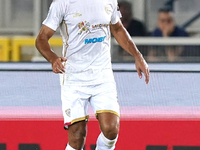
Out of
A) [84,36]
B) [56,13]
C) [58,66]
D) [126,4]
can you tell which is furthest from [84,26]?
[126,4]

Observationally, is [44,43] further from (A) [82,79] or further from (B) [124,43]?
(B) [124,43]

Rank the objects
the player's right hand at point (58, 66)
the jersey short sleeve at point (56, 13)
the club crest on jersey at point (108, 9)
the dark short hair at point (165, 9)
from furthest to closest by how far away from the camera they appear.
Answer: the dark short hair at point (165, 9) < the club crest on jersey at point (108, 9) < the jersey short sleeve at point (56, 13) < the player's right hand at point (58, 66)

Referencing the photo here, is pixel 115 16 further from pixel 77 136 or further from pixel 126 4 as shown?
pixel 126 4

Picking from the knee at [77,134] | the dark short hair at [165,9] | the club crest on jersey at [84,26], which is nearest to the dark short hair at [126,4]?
the dark short hair at [165,9]

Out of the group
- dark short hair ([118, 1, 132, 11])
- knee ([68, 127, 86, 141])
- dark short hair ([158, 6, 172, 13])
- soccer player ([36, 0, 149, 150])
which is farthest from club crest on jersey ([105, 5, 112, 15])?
dark short hair ([158, 6, 172, 13])

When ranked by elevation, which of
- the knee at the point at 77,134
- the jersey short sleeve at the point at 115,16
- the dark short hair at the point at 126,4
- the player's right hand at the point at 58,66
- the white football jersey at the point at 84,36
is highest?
the dark short hair at the point at 126,4

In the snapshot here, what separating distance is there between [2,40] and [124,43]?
5.71 m

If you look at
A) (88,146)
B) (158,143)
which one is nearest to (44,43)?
(88,146)

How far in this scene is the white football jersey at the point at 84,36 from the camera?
2.60 metres

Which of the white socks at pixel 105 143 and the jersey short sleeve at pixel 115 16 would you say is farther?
the jersey short sleeve at pixel 115 16

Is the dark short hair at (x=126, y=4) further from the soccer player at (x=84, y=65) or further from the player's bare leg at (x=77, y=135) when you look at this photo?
the player's bare leg at (x=77, y=135)

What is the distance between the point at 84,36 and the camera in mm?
2629

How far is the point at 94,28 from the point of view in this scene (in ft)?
8.66

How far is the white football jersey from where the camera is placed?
2596 mm
